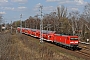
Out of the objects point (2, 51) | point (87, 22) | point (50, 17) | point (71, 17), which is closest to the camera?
point (2, 51)

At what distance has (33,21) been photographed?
130250 mm

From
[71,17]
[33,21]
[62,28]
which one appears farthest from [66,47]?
→ [33,21]

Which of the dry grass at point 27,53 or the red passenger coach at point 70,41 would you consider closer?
the dry grass at point 27,53

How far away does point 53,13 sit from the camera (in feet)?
372

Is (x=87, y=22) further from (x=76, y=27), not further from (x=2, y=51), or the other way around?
(x=2, y=51)

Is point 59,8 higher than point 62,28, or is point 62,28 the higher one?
point 59,8

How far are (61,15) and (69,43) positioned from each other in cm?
7668

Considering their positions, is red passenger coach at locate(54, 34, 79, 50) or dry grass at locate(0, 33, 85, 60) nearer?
dry grass at locate(0, 33, 85, 60)

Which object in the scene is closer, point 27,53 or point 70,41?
point 27,53

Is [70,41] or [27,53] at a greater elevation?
[70,41]

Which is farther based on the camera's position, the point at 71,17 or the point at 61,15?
the point at 61,15

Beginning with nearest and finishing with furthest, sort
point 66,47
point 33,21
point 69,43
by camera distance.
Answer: point 69,43
point 66,47
point 33,21

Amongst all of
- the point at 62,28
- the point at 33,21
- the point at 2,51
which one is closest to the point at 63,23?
the point at 62,28

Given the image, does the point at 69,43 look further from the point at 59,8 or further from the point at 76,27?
the point at 59,8
